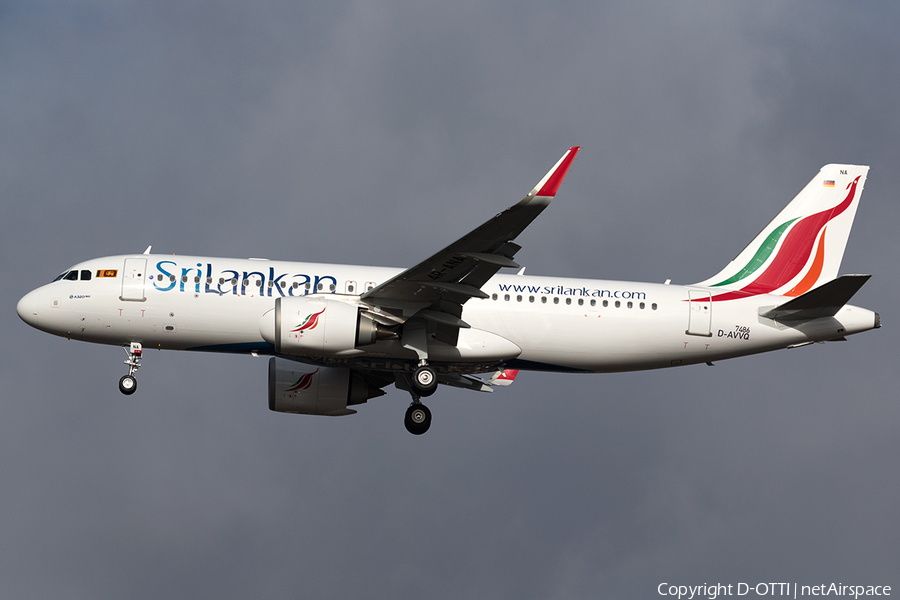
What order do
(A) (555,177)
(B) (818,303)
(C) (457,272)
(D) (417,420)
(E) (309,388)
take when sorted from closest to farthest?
(A) (555,177)
(C) (457,272)
(B) (818,303)
(D) (417,420)
(E) (309,388)

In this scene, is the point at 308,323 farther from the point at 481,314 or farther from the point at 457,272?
the point at 481,314

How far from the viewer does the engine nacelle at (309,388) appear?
38.3 metres

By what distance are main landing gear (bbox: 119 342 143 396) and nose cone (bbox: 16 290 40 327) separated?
292 centimetres

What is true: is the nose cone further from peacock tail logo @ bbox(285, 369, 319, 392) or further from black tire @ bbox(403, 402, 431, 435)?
black tire @ bbox(403, 402, 431, 435)

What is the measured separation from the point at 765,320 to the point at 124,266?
2052 centimetres

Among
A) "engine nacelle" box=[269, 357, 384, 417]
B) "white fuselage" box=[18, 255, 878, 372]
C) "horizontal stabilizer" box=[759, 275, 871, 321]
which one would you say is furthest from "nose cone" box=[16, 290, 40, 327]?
"horizontal stabilizer" box=[759, 275, 871, 321]

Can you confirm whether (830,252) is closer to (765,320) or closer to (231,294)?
(765,320)

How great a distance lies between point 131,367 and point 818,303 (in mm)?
21664

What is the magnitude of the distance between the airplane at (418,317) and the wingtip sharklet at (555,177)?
421cm

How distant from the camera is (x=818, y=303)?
35344mm

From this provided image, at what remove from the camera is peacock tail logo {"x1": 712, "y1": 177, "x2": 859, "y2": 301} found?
1508 inches

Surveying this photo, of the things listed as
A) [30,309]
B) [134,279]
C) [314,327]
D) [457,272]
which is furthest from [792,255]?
[30,309]

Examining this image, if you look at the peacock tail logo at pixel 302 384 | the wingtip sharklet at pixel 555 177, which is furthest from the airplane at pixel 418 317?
the wingtip sharklet at pixel 555 177

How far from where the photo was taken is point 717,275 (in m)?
38.6
